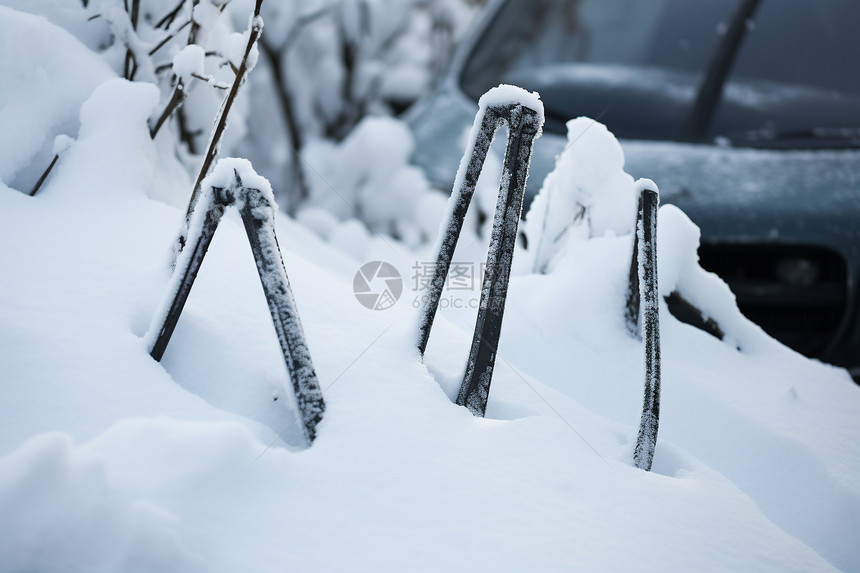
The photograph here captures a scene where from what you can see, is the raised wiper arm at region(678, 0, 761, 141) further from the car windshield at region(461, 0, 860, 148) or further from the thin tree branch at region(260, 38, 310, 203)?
the thin tree branch at region(260, 38, 310, 203)

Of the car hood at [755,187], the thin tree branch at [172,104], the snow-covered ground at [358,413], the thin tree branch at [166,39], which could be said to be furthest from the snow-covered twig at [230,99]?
the car hood at [755,187]

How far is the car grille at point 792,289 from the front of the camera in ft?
6.29

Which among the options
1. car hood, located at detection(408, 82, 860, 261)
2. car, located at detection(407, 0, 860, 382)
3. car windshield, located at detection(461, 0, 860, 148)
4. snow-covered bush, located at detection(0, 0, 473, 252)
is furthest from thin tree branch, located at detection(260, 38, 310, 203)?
car hood, located at detection(408, 82, 860, 261)

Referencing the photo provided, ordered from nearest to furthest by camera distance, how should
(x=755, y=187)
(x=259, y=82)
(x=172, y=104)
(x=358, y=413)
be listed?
(x=358, y=413) → (x=172, y=104) → (x=755, y=187) → (x=259, y=82)

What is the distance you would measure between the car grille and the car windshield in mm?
464

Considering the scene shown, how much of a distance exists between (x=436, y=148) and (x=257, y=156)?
2849 mm

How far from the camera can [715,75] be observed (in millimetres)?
2412

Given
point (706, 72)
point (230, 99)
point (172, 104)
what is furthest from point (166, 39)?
point (706, 72)

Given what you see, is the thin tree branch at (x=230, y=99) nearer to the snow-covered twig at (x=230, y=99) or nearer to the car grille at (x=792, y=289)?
the snow-covered twig at (x=230, y=99)

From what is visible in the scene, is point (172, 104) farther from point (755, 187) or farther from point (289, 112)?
point (289, 112)

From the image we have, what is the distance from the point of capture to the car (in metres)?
1.95

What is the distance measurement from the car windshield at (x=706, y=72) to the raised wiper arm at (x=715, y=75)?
0.01 metres

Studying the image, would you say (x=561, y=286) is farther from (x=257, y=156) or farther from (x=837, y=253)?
(x=257, y=156)

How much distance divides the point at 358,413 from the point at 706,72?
2.10m
